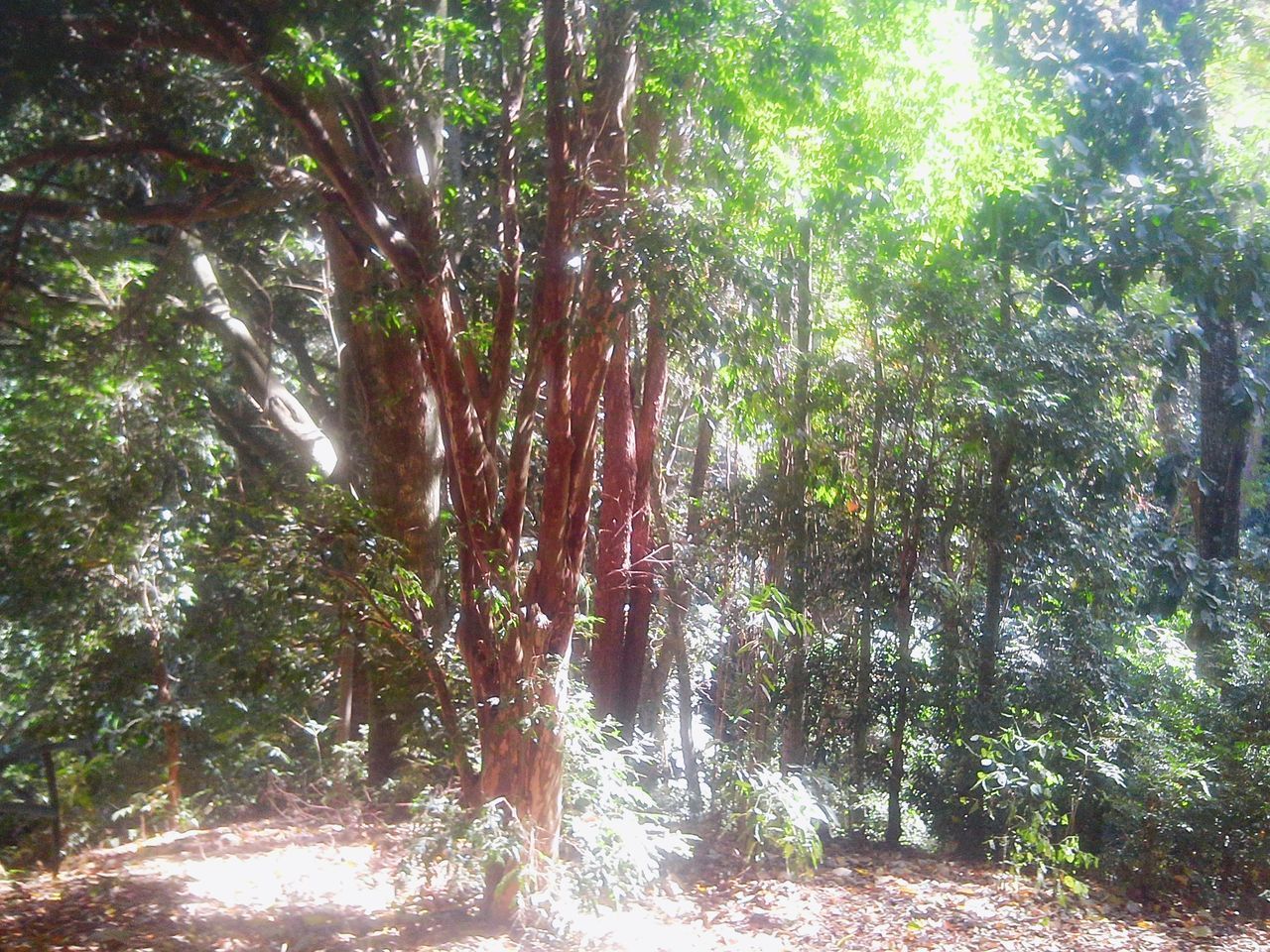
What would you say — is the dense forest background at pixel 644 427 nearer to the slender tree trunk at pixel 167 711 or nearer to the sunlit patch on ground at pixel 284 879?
the slender tree trunk at pixel 167 711

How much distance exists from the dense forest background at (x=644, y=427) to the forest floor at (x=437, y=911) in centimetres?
36

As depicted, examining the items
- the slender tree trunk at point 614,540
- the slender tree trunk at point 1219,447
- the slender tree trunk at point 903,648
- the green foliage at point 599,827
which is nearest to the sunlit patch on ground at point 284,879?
the green foliage at point 599,827

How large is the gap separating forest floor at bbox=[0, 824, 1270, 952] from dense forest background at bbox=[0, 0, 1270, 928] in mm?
362

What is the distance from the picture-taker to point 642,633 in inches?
347

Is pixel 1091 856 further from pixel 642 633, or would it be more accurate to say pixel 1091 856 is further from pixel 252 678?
pixel 252 678

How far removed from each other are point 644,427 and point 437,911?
13.6 ft

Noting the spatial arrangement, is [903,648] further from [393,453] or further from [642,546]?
[393,453]

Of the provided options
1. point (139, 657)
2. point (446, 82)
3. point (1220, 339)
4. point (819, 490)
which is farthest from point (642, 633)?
point (1220, 339)

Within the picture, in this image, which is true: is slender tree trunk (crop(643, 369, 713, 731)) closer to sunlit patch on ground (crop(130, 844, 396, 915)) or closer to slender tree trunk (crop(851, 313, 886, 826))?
slender tree trunk (crop(851, 313, 886, 826))

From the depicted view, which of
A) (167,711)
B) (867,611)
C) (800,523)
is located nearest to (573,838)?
(800,523)

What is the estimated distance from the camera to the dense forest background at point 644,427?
6027mm

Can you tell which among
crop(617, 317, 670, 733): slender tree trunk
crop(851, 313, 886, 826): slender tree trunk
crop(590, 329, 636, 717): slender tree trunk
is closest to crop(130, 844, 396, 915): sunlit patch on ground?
crop(590, 329, 636, 717): slender tree trunk

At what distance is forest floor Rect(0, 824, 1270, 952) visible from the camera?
5914 mm

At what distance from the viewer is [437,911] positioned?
6.17 m
